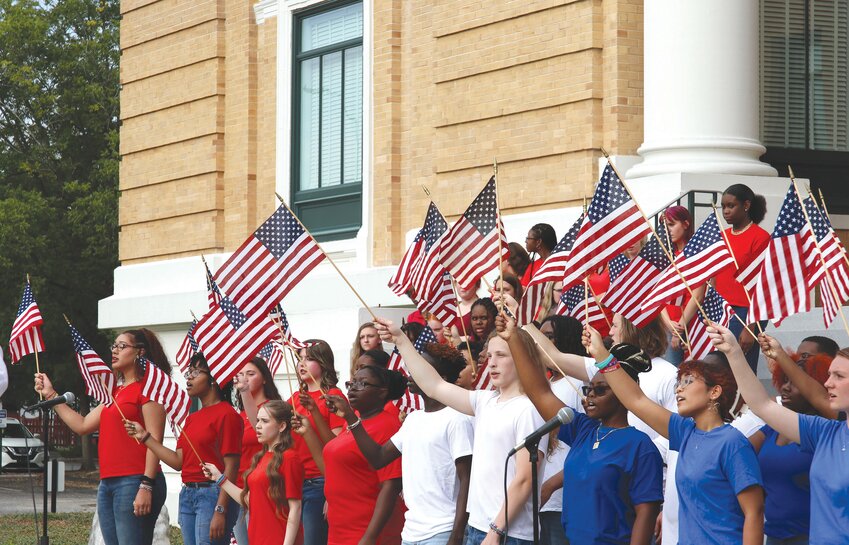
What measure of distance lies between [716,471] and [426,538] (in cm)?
198

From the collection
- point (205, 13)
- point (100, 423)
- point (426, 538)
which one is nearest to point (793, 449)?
point (426, 538)

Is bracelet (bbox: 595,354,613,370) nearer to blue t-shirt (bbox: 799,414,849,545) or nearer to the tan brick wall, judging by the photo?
blue t-shirt (bbox: 799,414,849,545)

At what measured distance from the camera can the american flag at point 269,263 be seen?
33.1 ft

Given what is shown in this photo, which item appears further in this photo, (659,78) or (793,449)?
(659,78)

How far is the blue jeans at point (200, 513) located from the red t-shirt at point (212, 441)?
Answer: 10 centimetres

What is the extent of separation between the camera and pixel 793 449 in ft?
23.5

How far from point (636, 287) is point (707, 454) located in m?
2.33

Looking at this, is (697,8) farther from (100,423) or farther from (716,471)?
(716,471)

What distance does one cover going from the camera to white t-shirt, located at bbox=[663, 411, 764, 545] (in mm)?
7680

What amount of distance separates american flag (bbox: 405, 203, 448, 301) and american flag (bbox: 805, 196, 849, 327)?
2.68 m

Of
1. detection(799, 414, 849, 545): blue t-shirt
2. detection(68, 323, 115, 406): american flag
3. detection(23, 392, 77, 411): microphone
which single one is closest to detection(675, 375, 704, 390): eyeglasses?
detection(799, 414, 849, 545): blue t-shirt

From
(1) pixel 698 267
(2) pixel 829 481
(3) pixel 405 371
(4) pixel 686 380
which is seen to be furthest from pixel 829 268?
(3) pixel 405 371

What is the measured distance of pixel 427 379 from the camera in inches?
331

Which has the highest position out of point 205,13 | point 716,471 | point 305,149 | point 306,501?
point 205,13
